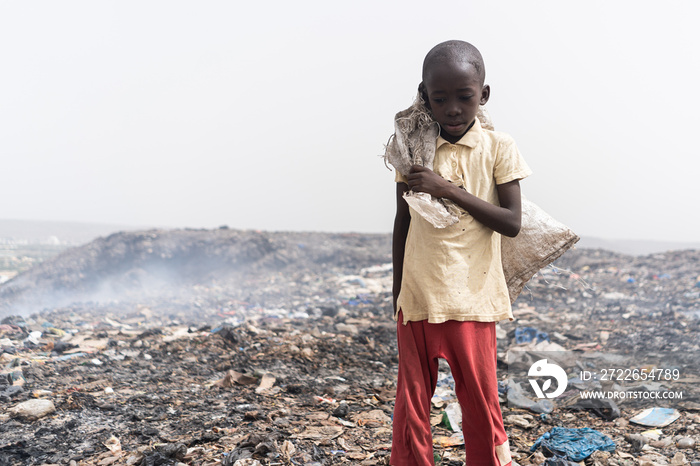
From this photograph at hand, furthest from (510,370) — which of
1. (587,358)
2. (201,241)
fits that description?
(201,241)

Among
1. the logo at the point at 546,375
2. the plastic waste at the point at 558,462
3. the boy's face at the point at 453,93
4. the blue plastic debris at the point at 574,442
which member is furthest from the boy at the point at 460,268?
the logo at the point at 546,375

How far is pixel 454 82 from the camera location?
1675 millimetres

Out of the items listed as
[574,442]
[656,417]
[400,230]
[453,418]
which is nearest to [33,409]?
[453,418]

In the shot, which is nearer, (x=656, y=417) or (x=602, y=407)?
(x=656, y=417)

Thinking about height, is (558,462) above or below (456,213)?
below

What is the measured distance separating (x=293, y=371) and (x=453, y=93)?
3245 mm

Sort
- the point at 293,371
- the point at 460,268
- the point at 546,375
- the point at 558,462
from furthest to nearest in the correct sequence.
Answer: the point at 293,371 → the point at 546,375 → the point at 558,462 → the point at 460,268

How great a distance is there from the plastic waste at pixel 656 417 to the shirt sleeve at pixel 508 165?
2.34 m

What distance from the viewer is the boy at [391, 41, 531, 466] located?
1725 millimetres

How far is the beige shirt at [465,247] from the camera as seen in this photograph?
5.84 feet

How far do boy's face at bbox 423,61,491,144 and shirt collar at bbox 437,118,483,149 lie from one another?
0.09 feet

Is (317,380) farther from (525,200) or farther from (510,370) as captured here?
(525,200)

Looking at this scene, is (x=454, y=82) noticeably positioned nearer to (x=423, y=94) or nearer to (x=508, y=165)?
(x=423, y=94)

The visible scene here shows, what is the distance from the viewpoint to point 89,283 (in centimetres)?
1107
